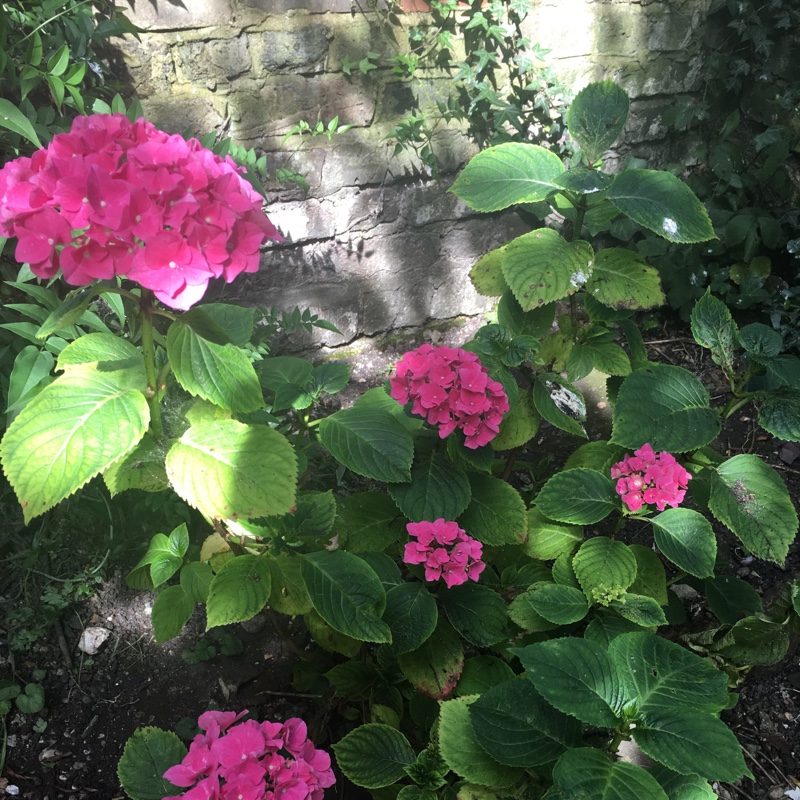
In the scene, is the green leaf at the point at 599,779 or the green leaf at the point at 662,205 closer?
the green leaf at the point at 599,779

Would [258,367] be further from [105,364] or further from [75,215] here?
[75,215]

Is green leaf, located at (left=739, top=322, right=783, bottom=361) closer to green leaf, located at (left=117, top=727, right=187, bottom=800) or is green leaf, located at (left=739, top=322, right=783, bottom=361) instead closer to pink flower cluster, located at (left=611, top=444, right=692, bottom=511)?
pink flower cluster, located at (left=611, top=444, right=692, bottom=511)

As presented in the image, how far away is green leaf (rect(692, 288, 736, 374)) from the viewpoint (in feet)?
5.01

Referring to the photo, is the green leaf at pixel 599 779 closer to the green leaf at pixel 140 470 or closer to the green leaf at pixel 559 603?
the green leaf at pixel 559 603

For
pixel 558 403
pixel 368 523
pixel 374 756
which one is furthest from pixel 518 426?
pixel 374 756

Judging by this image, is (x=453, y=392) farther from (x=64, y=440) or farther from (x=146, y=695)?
(x=146, y=695)

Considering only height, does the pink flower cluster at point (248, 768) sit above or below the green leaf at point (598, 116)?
below

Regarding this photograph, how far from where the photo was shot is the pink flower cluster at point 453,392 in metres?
1.33

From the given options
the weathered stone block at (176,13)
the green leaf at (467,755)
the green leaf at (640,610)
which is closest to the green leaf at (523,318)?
the green leaf at (640,610)

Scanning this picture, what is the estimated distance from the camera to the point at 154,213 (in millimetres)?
849

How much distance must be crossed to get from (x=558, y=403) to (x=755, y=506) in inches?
18.8

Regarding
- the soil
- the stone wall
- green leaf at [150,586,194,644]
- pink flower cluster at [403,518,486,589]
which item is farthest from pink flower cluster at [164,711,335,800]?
the stone wall

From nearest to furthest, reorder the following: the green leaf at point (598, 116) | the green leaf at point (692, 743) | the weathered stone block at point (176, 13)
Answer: the green leaf at point (692, 743) < the green leaf at point (598, 116) < the weathered stone block at point (176, 13)

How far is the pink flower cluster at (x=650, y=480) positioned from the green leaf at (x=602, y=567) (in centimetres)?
12
